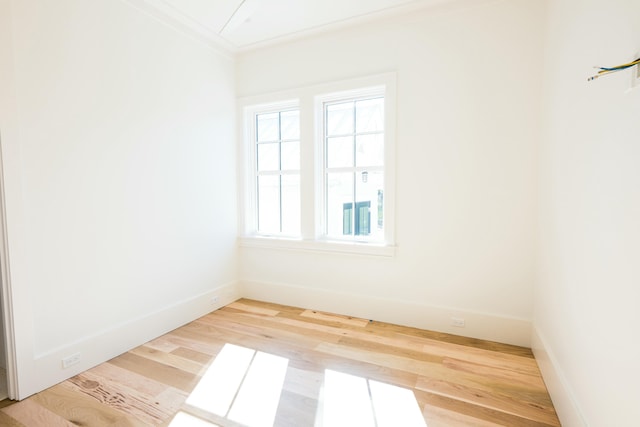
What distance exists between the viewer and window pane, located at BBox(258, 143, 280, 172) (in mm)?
3873

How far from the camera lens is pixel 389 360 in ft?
8.20

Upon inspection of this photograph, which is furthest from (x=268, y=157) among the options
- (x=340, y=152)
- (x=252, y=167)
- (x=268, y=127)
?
(x=340, y=152)

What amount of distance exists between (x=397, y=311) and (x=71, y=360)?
2741 millimetres

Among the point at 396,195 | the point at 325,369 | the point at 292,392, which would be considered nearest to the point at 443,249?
the point at 396,195

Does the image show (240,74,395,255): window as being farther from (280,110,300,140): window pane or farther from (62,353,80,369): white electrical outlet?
(62,353,80,369): white electrical outlet

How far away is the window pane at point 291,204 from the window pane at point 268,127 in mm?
541

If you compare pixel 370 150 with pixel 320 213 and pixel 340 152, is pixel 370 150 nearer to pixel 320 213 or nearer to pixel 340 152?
pixel 340 152

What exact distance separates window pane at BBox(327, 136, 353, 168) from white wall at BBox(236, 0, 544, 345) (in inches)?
23.1

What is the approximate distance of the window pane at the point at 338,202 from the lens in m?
3.47

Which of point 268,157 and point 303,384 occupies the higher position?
point 268,157

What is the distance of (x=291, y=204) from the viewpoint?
3799mm

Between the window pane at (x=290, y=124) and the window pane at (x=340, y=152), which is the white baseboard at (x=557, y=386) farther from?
the window pane at (x=290, y=124)

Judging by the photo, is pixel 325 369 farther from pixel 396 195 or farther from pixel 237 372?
pixel 396 195

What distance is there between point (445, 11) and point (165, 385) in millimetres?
3777
